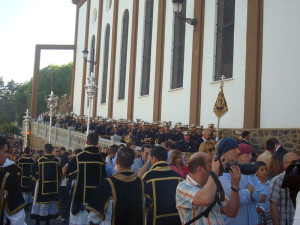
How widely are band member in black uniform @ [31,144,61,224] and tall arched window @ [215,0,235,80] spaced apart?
30.9 feet

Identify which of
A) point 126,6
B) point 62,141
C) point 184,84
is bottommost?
point 62,141

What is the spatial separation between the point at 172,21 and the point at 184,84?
4.24m

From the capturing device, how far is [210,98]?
16.5 m

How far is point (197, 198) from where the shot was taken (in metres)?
3.20

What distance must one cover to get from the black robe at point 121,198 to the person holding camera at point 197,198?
57.2 inches

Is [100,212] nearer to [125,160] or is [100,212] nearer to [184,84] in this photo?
[125,160]

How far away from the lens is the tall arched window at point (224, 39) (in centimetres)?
1590


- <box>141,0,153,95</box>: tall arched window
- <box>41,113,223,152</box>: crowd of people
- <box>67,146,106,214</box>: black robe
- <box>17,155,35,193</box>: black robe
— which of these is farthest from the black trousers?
<box>141,0,153,95</box>: tall arched window

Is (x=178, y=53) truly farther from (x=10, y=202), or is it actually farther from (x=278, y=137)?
(x=10, y=202)

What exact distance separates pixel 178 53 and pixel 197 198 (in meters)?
17.2

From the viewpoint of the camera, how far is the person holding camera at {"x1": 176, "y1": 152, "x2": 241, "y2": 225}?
3312 mm

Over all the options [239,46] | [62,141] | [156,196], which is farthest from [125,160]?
[62,141]

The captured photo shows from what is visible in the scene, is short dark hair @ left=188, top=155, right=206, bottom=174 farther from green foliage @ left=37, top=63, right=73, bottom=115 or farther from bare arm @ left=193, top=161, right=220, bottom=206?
green foliage @ left=37, top=63, right=73, bottom=115

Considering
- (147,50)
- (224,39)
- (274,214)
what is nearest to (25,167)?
(274,214)
